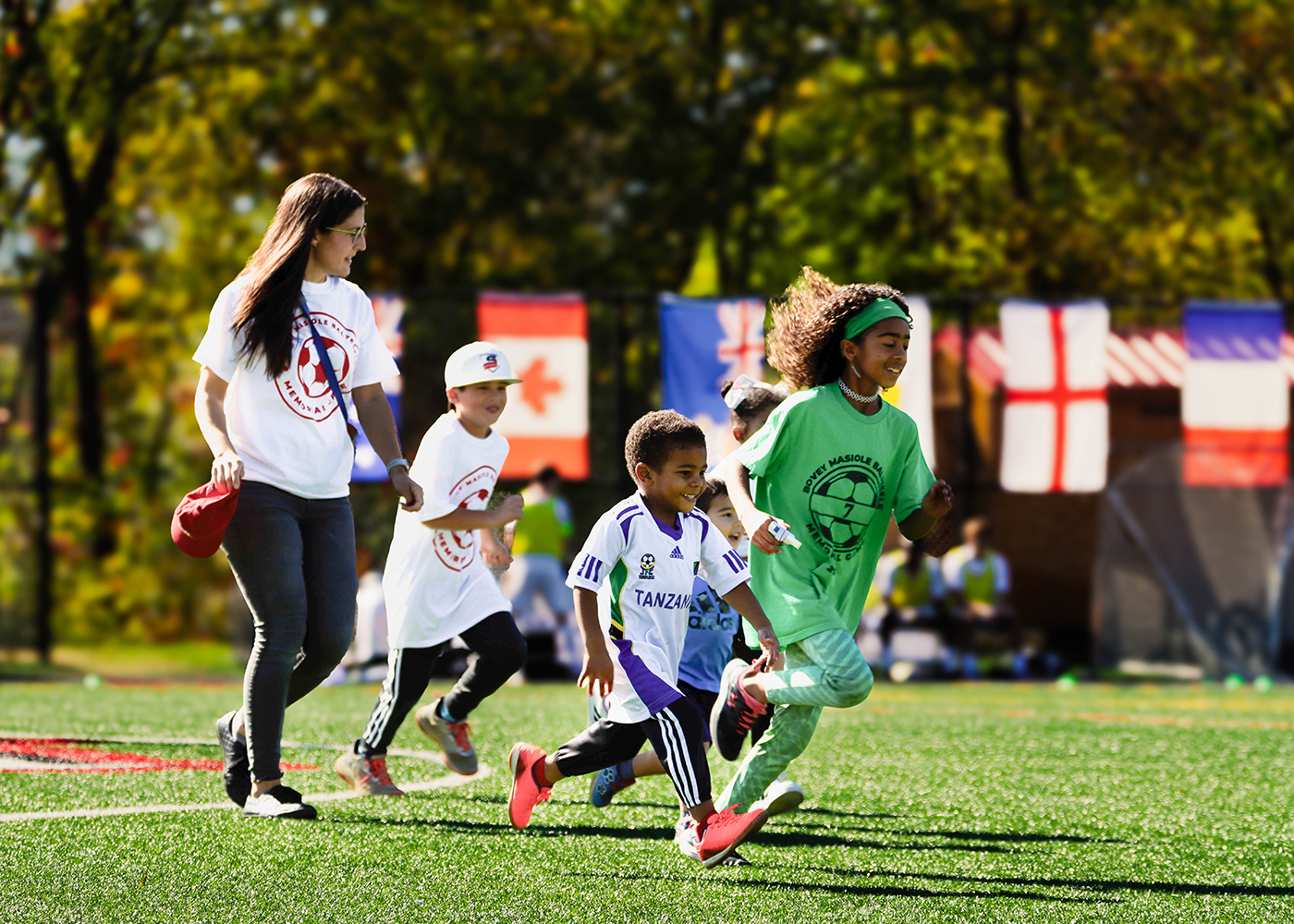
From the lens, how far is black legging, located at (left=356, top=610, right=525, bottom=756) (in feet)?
18.9

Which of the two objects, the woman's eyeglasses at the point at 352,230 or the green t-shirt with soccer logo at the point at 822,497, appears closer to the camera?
the green t-shirt with soccer logo at the point at 822,497

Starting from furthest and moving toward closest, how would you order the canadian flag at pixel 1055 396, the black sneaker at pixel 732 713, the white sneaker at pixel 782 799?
the canadian flag at pixel 1055 396 < the black sneaker at pixel 732 713 < the white sneaker at pixel 782 799

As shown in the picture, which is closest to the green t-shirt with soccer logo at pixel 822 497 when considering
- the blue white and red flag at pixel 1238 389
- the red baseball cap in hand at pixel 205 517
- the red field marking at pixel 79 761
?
the red baseball cap in hand at pixel 205 517

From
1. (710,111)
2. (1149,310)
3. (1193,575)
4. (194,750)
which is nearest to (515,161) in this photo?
(710,111)

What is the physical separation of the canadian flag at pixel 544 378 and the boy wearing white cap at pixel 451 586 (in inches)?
344

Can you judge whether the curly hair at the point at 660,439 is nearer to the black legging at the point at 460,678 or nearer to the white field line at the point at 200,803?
the black legging at the point at 460,678

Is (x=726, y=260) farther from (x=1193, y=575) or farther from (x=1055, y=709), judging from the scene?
(x=1055, y=709)

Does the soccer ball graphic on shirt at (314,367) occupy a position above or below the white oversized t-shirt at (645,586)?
above

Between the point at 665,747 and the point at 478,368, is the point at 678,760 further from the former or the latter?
the point at 478,368

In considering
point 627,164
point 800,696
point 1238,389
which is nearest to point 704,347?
point 1238,389

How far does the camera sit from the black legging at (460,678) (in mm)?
5770

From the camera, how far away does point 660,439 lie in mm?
4762

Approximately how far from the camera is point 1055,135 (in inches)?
884

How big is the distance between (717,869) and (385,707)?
179 cm
